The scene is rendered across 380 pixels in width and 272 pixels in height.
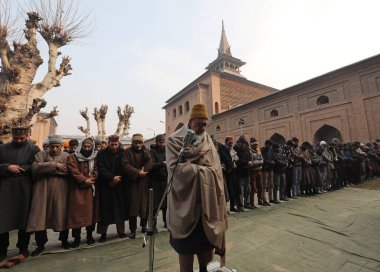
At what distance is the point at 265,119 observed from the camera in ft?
85.0

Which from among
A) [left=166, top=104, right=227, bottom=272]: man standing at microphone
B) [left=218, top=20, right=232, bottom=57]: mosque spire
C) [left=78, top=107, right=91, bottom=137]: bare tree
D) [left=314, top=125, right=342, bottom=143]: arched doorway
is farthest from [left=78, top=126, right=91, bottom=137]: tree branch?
[left=218, top=20, right=232, bottom=57]: mosque spire

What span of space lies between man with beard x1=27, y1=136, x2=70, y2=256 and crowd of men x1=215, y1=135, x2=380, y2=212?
333cm

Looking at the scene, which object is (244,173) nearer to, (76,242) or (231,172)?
(231,172)

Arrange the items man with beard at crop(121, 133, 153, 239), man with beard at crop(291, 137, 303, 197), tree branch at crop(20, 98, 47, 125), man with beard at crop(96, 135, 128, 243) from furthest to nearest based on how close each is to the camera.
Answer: man with beard at crop(291, 137, 303, 197), tree branch at crop(20, 98, 47, 125), man with beard at crop(121, 133, 153, 239), man with beard at crop(96, 135, 128, 243)

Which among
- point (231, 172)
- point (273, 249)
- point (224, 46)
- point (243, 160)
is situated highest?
point (224, 46)

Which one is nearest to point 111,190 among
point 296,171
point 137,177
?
point 137,177

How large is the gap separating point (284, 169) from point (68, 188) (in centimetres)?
608

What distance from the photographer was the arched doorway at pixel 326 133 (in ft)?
66.3

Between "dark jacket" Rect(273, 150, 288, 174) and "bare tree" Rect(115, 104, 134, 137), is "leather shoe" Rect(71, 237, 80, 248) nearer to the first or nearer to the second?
"dark jacket" Rect(273, 150, 288, 174)

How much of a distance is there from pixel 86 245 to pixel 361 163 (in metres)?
12.4

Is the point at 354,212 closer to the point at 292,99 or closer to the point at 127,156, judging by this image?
the point at 127,156

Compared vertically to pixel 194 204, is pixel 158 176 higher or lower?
higher

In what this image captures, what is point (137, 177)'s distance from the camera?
14.0ft

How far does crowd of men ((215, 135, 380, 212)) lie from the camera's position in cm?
603
